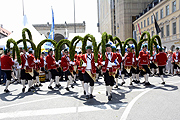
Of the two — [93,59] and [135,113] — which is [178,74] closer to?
[93,59]

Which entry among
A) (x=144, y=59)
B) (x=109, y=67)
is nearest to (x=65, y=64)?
(x=109, y=67)

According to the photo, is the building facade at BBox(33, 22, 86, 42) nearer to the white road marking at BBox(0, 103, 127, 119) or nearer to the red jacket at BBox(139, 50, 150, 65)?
the red jacket at BBox(139, 50, 150, 65)

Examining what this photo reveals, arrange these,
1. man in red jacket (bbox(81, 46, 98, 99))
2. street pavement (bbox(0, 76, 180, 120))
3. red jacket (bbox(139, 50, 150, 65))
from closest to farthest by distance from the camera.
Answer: street pavement (bbox(0, 76, 180, 120)) → man in red jacket (bbox(81, 46, 98, 99)) → red jacket (bbox(139, 50, 150, 65))

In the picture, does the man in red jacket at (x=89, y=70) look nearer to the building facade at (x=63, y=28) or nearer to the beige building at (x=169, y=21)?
the beige building at (x=169, y=21)

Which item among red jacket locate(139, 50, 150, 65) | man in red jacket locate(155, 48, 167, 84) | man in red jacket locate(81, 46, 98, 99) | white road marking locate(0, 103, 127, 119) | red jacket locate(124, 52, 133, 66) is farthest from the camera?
man in red jacket locate(155, 48, 167, 84)

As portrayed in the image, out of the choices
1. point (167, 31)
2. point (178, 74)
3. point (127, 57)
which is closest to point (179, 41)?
point (167, 31)

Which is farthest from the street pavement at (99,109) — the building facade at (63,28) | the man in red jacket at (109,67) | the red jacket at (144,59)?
the building facade at (63,28)

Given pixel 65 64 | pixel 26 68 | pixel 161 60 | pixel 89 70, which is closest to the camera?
pixel 89 70

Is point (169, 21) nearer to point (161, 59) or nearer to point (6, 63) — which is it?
point (161, 59)

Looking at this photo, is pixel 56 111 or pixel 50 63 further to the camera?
pixel 50 63

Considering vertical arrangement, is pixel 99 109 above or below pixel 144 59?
below

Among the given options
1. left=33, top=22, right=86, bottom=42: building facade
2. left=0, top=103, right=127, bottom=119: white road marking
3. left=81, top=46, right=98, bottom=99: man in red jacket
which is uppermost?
left=33, top=22, right=86, bottom=42: building facade

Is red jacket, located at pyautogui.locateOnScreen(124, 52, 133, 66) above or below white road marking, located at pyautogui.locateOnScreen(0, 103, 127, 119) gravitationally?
above

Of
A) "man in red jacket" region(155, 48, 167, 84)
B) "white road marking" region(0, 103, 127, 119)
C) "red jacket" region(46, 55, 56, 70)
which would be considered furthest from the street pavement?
"man in red jacket" region(155, 48, 167, 84)
